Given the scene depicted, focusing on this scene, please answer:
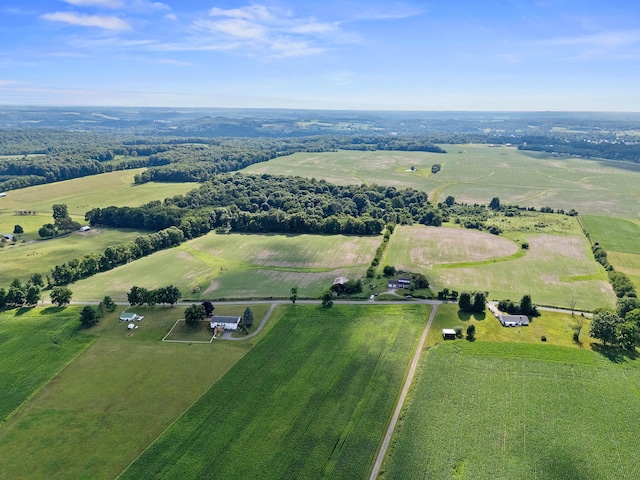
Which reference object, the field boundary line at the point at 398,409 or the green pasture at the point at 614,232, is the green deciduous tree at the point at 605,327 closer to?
the field boundary line at the point at 398,409

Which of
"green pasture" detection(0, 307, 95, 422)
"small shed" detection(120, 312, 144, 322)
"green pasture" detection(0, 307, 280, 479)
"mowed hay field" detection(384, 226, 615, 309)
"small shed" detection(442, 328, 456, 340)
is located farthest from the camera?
"mowed hay field" detection(384, 226, 615, 309)

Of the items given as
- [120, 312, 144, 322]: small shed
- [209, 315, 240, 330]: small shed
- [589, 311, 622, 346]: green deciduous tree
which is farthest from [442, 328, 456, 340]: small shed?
[120, 312, 144, 322]: small shed

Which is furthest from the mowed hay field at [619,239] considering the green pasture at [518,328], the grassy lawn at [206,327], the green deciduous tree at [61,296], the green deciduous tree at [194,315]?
the green deciduous tree at [61,296]

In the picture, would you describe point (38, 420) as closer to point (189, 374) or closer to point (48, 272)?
point (189, 374)

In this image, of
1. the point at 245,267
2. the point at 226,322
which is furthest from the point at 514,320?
the point at 245,267

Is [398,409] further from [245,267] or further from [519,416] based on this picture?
[245,267]

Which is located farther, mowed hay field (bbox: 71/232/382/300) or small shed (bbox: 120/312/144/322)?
mowed hay field (bbox: 71/232/382/300)

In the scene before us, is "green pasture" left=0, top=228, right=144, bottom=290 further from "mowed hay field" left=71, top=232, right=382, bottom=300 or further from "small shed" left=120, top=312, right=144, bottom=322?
"small shed" left=120, top=312, right=144, bottom=322

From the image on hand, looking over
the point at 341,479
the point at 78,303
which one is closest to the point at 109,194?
the point at 78,303
